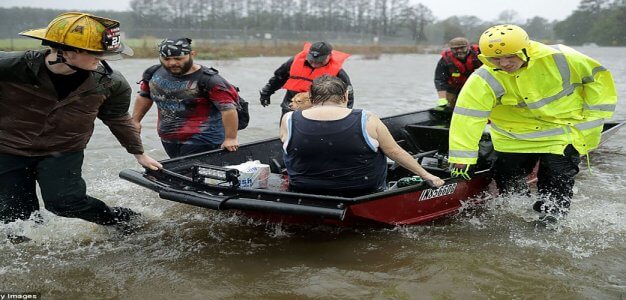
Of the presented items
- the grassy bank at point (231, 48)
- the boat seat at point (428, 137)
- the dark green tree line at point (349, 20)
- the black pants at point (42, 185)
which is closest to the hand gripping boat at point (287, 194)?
the black pants at point (42, 185)

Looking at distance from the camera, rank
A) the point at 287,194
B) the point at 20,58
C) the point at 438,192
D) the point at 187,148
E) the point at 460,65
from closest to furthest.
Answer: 1. the point at 20,58
2. the point at 287,194
3. the point at 438,192
4. the point at 187,148
5. the point at 460,65

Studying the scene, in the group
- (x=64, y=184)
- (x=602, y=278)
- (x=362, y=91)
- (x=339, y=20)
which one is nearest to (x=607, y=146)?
(x=602, y=278)

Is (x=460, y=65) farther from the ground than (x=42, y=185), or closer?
farther from the ground

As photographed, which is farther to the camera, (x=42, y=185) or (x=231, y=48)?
(x=231, y=48)

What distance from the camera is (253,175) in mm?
4812

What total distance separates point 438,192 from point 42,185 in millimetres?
3044

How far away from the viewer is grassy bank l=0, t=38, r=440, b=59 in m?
30.5

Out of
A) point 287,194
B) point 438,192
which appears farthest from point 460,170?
point 287,194

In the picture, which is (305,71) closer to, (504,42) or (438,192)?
(438,192)

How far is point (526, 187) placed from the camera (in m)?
5.42

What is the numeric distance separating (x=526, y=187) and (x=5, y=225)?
4310mm

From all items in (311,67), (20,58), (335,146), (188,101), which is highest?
(20,58)

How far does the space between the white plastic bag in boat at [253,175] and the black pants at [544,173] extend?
6.79ft

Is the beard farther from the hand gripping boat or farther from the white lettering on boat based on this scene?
the white lettering on boat
